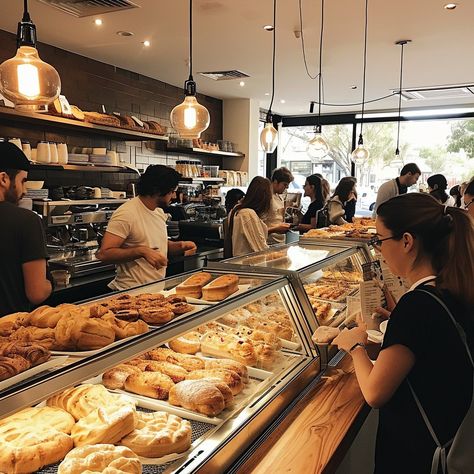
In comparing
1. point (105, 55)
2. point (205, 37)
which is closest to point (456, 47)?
point (205, 37)

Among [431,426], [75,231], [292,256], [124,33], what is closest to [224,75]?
[124,33]

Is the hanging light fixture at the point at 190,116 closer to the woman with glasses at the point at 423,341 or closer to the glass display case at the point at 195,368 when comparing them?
the glass display case at the point at 195,368

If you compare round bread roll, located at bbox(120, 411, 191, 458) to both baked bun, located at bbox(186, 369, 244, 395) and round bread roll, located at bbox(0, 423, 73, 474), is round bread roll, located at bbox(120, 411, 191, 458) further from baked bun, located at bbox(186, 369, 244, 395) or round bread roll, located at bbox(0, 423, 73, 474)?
baked bun, located at bbox(186, 369, 244, 395)

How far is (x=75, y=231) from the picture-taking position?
5.47m

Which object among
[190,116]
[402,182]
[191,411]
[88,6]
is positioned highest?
[88,6]

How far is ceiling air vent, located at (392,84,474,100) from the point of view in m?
7.96

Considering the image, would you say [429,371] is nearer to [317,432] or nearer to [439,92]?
[317,432]

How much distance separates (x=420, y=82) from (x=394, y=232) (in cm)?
683

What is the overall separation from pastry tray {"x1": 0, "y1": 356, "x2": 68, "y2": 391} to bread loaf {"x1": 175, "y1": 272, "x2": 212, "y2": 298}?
0.87m

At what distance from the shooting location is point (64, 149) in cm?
521

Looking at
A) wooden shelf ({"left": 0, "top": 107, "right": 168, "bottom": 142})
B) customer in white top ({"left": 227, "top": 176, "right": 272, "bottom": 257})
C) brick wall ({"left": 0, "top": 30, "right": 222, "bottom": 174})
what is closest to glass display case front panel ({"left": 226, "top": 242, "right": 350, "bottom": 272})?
customer in white top ({"left": 227, "top": 176, "right": 272, "bottom": 257})

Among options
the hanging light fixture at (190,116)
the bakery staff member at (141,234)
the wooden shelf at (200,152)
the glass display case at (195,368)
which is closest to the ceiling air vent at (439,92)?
the wooden shelf at (200,152)

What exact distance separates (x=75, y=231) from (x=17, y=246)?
3432 mm

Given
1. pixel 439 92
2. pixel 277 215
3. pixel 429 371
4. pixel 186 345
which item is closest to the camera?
pixel 429 371
